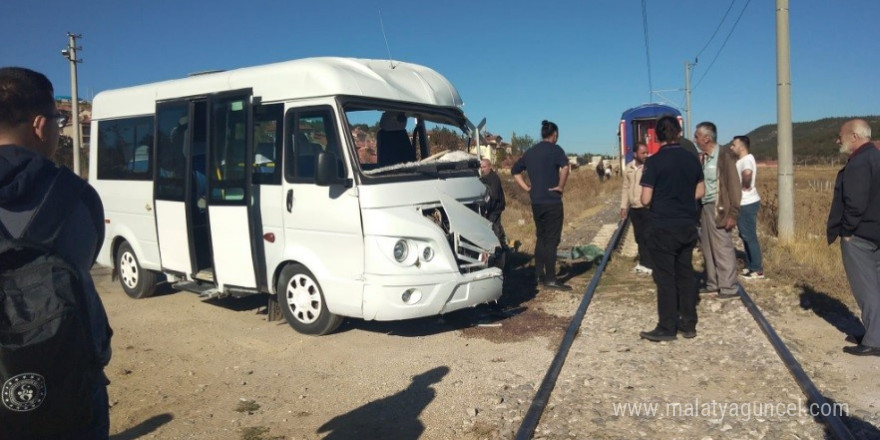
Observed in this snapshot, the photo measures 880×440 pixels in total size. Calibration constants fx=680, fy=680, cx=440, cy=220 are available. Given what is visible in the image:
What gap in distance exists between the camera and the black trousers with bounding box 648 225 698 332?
6.48 metres

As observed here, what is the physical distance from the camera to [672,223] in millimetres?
6480

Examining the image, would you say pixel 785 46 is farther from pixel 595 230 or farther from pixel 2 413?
pixel 2 413

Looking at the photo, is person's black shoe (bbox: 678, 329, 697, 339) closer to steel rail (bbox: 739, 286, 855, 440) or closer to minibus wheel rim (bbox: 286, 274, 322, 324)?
steel rail (bbox: 739, 286, 855, 440)

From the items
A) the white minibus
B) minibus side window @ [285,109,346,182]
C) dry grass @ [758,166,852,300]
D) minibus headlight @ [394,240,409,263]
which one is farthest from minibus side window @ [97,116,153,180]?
dry grass @ [758,166,852,300]

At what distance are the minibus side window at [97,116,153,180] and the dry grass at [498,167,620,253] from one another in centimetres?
704

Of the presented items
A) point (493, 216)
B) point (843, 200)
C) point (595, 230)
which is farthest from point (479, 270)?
point (595, 230)

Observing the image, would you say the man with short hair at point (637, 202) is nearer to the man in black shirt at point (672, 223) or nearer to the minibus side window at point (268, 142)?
the man in black shirt at point (672, 223)

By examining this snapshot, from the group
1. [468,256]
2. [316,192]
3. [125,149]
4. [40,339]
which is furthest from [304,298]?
[40,339]

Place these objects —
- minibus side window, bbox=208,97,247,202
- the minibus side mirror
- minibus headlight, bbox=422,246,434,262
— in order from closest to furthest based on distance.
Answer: the minibus side mirror < minibus headlight, bbox=422,246,434,262 < minibus side window, bbox=208,97,247,202

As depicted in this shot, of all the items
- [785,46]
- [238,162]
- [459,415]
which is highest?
[785,46]

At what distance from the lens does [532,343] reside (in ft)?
22.4

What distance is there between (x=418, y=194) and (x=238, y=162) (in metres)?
2.14

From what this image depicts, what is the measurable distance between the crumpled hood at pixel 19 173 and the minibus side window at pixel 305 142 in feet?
14.9

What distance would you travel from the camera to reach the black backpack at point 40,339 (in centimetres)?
201
